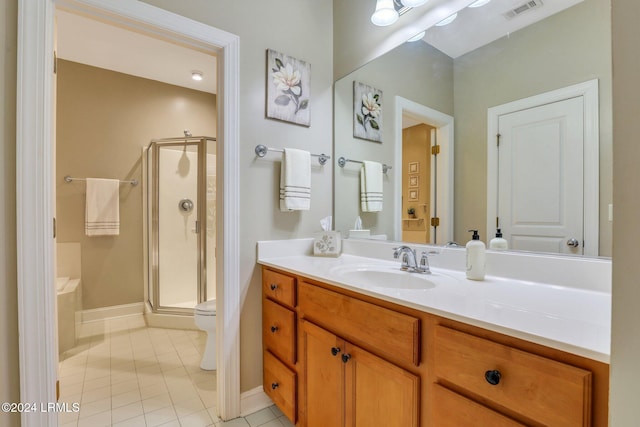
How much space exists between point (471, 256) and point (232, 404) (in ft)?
4.68

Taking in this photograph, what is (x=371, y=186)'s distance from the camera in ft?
6.00

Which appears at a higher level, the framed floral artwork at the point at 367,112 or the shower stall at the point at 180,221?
the framed floral artwork at the point at 367,112

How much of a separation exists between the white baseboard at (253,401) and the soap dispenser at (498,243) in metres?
1.45

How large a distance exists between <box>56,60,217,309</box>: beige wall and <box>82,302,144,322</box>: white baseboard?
5cm

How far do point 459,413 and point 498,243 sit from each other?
74 cm

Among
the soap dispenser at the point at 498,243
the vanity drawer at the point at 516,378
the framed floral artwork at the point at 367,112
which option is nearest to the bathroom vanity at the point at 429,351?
the vanity drawer at the point at 516,378

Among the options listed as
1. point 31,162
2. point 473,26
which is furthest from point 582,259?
point 31,162

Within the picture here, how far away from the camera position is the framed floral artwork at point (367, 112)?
5.88 ft

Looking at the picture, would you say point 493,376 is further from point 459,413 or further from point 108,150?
point 108,150

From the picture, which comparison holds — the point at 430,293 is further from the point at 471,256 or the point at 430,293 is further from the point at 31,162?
the point at 31,162

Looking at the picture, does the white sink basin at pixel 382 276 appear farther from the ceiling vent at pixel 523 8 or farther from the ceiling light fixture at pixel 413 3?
the ceiling light fixture at pixel 413 3

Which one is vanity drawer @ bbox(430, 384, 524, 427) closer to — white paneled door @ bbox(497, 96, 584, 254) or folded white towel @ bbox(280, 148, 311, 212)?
white paneled door @ bbox(497, 96, 584, 254)

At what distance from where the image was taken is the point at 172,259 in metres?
2.98

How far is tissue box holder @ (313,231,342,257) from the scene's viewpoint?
5.75 ft
